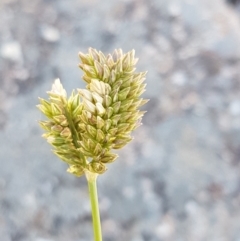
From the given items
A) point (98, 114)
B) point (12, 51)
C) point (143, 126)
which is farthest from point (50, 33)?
point (98, 114)

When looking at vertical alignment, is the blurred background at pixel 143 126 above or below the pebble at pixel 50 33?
below

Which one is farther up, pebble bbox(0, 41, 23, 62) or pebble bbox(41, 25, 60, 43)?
pebble bbox(41, 25, 60, 43)

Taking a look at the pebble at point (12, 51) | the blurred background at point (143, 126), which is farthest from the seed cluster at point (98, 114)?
the pebble at point (12, 51)

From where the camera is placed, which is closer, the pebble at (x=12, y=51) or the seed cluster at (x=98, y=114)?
the seed cluster at (x=98, y=114)

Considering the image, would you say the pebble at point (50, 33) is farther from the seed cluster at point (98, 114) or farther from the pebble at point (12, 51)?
the seed cluster at point (98, 114)

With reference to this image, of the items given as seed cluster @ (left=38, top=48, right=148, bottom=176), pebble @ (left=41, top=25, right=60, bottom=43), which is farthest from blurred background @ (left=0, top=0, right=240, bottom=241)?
seed cluster @ (left=38, top=48, right=148, bottom=176)

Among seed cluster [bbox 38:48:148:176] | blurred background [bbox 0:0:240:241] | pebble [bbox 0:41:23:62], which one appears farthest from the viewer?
pebble [bbox 0:41:23:62]

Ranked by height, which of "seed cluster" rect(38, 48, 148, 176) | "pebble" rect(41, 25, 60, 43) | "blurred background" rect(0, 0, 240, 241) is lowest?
"seed cluster" rect(38, 48, 148, 176)

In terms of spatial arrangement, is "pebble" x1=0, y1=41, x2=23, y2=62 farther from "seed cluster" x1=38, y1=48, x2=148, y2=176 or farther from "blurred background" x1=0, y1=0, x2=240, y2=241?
"seed cluster" x1=38, y1=48, x2=148, y2=176
